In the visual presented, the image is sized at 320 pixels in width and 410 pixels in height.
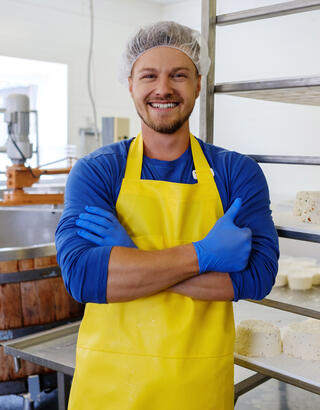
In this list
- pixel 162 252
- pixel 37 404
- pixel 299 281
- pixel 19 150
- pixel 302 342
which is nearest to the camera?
pixel 162 252

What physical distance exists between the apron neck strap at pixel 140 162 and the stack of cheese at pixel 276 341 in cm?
58

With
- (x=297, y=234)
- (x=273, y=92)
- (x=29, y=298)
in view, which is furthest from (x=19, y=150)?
(x=297, y=234)

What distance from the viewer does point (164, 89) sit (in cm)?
145

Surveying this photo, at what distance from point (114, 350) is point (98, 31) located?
632cm

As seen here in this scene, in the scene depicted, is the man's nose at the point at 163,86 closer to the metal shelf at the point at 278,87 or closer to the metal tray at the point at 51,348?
the metal shelf at the point at 278,87

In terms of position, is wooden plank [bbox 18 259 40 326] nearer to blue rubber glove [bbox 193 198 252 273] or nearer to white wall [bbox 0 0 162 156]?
blue rubber glove [bbox 193 198 252 273]

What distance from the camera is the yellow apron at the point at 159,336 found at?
1414mm

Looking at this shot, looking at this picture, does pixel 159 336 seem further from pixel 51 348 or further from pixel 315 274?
pixel 315 274

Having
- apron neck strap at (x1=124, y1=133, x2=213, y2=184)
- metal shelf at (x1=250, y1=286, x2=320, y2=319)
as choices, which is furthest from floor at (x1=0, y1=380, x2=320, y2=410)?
apron neck strap at (x1=124, y1=133, x2=213, y2=184)

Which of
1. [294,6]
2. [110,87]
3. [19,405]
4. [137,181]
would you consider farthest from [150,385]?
[110,87]

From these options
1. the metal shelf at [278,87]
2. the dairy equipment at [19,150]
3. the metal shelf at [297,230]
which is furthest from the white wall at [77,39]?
the metal shelf at [297,230]

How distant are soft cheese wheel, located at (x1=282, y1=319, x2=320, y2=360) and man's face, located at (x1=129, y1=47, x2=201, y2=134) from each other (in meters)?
0.79

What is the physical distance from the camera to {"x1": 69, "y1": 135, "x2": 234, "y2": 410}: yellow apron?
1.41m

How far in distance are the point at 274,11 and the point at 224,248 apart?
769mm
